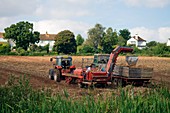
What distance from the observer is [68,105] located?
7504 millimetres

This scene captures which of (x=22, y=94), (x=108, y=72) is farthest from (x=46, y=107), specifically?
(x=108, y=72)

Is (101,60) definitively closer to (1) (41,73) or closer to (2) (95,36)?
(1) (41,73)

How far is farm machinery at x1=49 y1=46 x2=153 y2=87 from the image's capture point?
17.8m

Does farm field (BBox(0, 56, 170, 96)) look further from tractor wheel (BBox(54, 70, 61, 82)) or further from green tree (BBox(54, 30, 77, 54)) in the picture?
green tree (BBox(54, 30, 77, 54))

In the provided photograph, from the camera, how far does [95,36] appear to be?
10000cm

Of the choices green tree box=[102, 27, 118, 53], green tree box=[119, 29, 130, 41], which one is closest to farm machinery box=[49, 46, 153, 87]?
green tree box=[102, 27, 118, 53]

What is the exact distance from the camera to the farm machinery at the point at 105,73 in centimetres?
1777

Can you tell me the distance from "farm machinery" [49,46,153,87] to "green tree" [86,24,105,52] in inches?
3078

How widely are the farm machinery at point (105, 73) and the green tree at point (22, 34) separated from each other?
62.4 meters

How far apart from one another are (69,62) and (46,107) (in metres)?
13.8

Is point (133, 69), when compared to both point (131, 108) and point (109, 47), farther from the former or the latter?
point (109, 47)

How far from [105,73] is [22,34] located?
223 feet

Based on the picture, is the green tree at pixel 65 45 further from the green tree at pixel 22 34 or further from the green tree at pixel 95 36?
the green tree at pixel 95 36

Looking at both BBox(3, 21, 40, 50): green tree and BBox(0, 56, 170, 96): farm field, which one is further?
BBox(3, 21, 40, 50): green tree
